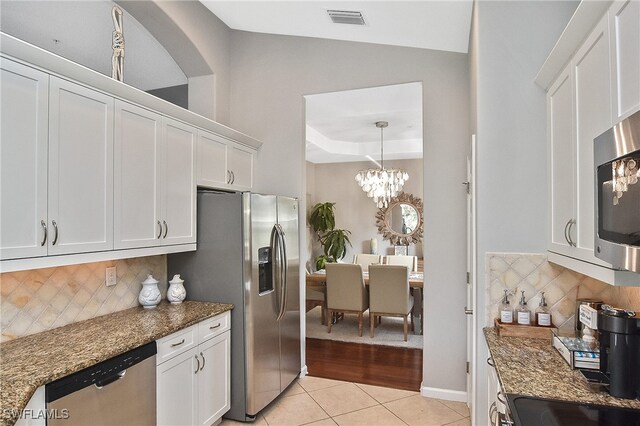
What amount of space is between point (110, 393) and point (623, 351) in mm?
2177

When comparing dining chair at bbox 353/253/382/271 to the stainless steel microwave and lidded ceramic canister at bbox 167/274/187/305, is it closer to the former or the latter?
lidded ceramic canister at bbox 167/274/187/305

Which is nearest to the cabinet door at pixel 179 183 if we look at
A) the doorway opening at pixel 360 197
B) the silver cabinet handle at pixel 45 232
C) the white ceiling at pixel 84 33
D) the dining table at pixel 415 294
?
the silver cabinet handle at pixel 45 232

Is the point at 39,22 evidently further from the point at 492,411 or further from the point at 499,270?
the point at 492,411

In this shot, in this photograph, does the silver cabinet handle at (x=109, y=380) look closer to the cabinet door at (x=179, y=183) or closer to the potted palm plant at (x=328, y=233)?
the cabinet door at (x=179, y=183)

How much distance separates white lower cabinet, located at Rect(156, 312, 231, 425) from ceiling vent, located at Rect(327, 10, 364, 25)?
2.36 metres

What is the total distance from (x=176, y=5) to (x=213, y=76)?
69 centimetres

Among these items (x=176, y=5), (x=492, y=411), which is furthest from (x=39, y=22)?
(x=492, y=411)

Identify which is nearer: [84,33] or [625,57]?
[625,57]

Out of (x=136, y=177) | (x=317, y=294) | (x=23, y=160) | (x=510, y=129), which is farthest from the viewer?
(x=317, y=294)

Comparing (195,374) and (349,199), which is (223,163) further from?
(349,199)

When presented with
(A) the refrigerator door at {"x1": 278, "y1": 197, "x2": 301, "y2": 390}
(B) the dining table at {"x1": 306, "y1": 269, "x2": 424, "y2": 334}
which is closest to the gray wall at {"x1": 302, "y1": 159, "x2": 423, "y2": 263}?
(B) the dining table at {"x1": 306, "y1": 269, "x2": 424, "y2": 334}

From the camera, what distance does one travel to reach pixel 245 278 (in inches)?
109

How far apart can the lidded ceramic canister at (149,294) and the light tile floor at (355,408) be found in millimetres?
1039

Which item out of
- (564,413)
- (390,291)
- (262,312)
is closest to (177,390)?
(262,312)
